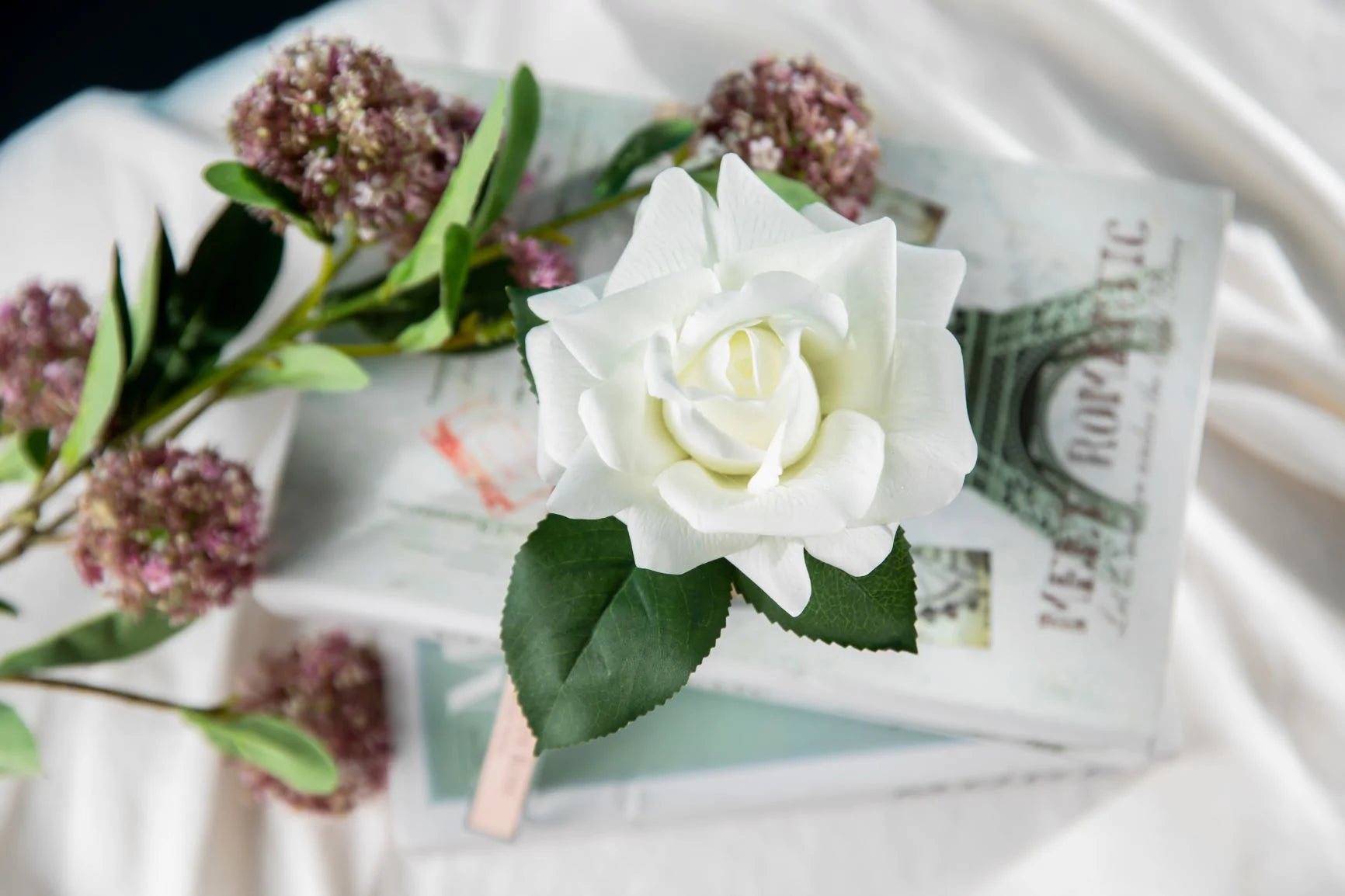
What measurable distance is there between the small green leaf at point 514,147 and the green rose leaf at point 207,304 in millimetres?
106

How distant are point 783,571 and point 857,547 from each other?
18mm

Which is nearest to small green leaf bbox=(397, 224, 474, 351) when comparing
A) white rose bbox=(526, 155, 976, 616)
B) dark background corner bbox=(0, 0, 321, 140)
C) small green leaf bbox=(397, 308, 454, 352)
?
small green leaf bbox=(397, 308, 454, 352)

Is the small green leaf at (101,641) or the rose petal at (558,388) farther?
the small green leaf at (101,641)

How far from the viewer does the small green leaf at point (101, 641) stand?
44 centimetres

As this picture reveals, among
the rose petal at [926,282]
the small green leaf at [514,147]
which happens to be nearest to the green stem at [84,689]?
the small green leaf at [514,147]

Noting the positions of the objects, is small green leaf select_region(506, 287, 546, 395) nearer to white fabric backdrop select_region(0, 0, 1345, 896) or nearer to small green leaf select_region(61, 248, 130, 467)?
small green leaf select_region(61, 248, 130, 467)

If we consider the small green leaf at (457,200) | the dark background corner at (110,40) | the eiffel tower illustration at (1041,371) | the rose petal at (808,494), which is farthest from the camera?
the dark background corner at (110,40)

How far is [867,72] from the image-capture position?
604 mm

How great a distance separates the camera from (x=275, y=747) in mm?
430

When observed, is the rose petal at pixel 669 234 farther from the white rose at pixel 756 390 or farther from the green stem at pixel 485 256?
the green stem at pixel 485 256

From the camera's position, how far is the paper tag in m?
0.48

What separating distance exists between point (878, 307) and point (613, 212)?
0.86 ft

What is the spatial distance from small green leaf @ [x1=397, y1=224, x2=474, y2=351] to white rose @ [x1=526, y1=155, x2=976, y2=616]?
0.33ft

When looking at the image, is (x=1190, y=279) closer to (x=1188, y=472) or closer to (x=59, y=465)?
(x=1188, y=472)
